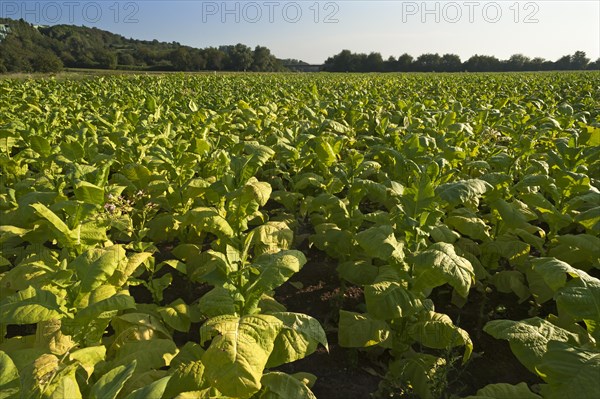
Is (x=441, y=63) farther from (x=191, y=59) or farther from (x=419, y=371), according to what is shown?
(x=419, y=371)

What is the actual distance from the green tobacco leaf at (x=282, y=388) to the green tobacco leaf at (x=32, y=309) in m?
1.07

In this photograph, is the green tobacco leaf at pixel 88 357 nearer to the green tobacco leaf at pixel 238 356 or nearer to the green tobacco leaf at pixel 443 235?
the green tobacco leaf at pixel 238 356

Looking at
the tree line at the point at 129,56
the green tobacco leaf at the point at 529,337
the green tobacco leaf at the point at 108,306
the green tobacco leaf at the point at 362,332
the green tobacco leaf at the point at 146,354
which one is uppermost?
the tree line at the point at 129,56

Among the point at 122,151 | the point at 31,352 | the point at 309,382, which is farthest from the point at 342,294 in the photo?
the point at 122,151

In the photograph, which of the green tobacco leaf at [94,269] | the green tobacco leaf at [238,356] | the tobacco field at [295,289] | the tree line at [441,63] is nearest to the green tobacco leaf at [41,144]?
the tobacco field at [295,289]

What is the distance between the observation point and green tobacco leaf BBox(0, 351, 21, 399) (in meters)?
1.40

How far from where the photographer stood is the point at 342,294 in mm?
3674

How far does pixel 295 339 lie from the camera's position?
1911 millimetres

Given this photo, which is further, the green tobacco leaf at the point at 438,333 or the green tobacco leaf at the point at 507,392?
the green tobacco leaf at the point at 438,333

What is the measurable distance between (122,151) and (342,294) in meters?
3.29

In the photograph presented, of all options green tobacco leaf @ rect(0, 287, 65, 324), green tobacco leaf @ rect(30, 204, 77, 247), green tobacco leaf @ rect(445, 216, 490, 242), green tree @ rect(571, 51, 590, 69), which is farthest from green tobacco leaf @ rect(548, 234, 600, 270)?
green tree @ rect(571, 51, 590, 69)

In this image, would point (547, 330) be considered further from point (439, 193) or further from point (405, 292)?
point (439, 193)

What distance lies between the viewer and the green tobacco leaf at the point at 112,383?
122cm

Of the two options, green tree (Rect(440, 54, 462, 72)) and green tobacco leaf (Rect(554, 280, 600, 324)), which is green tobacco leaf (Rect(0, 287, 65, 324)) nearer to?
green tobacco leaf (Rect(554, 280, 600, 324))
